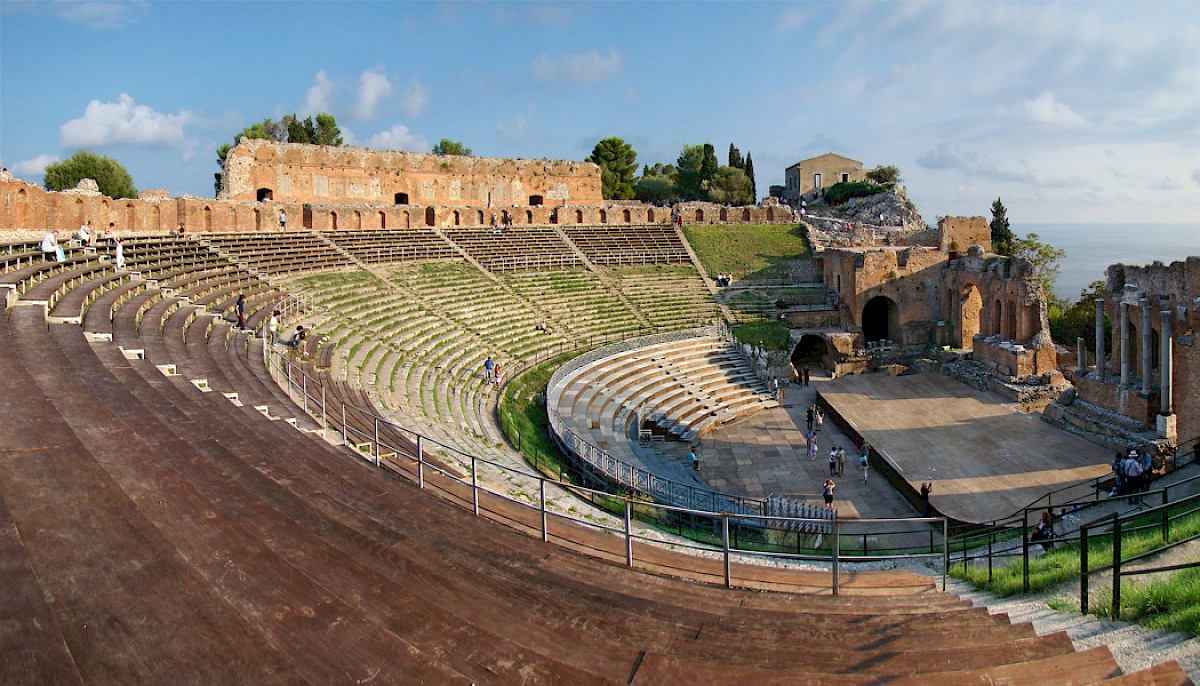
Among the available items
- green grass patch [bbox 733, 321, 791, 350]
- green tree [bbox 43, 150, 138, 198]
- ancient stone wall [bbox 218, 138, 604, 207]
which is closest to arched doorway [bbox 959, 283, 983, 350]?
green grass patch [bbox 733, 321, 791, 350]

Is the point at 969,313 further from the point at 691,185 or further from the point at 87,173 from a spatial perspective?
the point at 87,173

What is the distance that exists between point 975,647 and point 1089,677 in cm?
64

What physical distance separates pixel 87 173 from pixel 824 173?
158 feet

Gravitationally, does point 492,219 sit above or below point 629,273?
above

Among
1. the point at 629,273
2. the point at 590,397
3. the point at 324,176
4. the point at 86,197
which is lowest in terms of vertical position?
the point at 590,397

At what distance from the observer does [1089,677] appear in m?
4.22

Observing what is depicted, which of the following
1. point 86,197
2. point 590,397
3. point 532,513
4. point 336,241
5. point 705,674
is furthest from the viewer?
point 336,241

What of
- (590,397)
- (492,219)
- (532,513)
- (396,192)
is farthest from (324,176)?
(532,513)

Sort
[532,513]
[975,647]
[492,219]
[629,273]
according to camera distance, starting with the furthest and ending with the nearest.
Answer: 1. [492,219]
2. [629,273]
3. [532,513]
4. [975,647]

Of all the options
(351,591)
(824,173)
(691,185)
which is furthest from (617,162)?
(351,591)

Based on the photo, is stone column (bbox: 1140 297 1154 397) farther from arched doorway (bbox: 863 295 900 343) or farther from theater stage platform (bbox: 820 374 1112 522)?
arched doorway (bbox: 863 295 900 343)

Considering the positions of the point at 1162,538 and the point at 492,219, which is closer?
the point at 1162,538

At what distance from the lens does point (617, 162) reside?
2446 inches

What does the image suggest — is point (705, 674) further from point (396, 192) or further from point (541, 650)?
point (396, 192)
